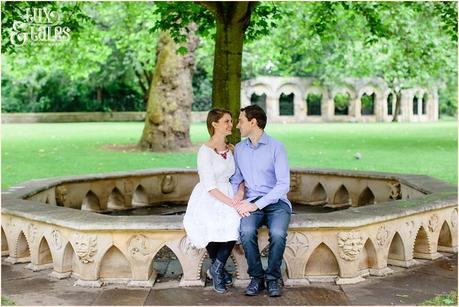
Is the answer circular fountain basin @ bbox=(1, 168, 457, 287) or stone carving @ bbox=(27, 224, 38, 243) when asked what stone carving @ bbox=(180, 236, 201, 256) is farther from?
stone carving @ bbox=(27, 224, 38, 243)

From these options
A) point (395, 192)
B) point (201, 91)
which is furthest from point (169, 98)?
point (201, 91)

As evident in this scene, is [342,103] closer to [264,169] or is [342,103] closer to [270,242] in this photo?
[264,169]

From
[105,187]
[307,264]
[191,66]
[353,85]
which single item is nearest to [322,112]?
[353,85]

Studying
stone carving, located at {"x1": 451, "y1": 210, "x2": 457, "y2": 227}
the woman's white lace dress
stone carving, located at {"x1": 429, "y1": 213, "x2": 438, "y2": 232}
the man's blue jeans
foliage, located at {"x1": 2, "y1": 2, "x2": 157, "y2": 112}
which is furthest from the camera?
foliage, located at {"x1": 2, "y1": 2, "x2": 157, "y2": 112}

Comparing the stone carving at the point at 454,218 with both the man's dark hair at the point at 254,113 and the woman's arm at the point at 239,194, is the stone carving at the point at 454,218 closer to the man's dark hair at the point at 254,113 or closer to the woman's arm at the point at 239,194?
Result: the woman's arm at the point at 239,194

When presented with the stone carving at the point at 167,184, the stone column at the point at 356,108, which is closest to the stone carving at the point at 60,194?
the stone carving at the point at 167,184

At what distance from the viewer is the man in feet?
18.9

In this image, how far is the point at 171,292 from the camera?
19.3 ft

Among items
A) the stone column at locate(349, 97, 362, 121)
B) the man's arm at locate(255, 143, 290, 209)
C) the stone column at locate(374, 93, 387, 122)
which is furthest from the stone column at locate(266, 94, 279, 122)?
the man's arm at locate(255, 143, 290, 209)

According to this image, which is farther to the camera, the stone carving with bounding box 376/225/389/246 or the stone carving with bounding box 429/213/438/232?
the stone carving with bounding box 429/213/438/232

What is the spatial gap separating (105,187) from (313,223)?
5.39 m

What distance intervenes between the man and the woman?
11cm

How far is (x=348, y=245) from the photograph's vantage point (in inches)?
244

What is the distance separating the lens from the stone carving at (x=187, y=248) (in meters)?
6.14
